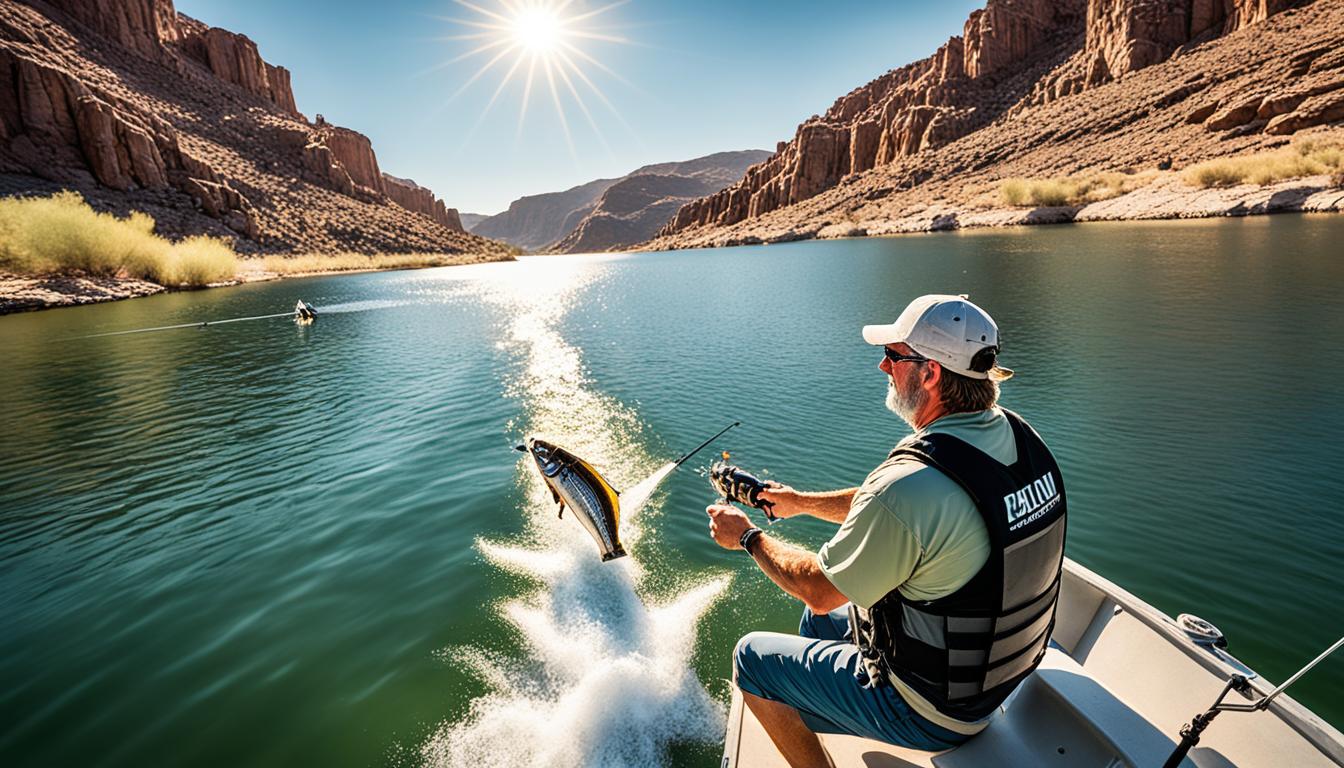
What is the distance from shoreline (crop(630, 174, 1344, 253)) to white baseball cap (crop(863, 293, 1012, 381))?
69.7 metres

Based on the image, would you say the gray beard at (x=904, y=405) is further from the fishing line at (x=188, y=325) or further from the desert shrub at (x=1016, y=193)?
the desert shrub at (x=1016, y=193)

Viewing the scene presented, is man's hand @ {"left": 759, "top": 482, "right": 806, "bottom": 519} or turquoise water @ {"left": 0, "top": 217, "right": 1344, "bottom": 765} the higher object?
man's hand @ {"left": 759, "top": 482, "right": 806, "bottom": 519}

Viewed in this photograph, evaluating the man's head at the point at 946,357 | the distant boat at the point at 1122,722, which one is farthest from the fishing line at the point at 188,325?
the man's head at the point at 946,357

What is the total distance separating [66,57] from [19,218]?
7702cm

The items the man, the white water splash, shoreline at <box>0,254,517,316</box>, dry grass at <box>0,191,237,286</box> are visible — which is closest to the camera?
the man

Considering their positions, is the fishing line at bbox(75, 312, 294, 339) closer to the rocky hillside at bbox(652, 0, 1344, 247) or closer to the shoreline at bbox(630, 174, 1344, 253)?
the shoreline at bbox(630, 174, 1344, 253)

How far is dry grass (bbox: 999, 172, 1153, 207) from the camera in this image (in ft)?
219

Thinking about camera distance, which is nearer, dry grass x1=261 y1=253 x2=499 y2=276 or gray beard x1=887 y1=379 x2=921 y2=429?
gray beard x1=887 y1=379 x2=921 y2=429

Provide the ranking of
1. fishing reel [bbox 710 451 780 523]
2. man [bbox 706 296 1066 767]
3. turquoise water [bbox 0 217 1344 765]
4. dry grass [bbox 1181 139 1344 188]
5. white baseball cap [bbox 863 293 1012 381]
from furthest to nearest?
1. dry grass [bbox 1181 139 1344 188]
2. turquoise water [bbox 0 217 1344 765]
3. fishing reel [bbox 710 451 780 523]
4. white baseball cap [bbox 863 293 1012 381]
5. man [bbox 706 296 1066 767]

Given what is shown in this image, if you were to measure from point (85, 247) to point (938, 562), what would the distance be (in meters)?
72.8

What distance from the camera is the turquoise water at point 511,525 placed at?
5297 millimetres

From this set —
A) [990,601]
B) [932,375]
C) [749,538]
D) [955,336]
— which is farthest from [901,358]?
[749,538]

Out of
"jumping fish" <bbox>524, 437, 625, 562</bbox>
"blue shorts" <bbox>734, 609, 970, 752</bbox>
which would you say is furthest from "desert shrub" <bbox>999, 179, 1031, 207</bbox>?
"blue shorts" <bbox>734, 609, 970, 752</bbox>

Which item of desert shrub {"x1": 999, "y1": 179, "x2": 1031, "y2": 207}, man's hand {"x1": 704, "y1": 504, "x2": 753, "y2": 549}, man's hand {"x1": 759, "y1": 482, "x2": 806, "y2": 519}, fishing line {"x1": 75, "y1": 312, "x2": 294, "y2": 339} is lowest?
man's hand {"x1": 759, "y1": 482, "x2": 806, "y2": 519}
